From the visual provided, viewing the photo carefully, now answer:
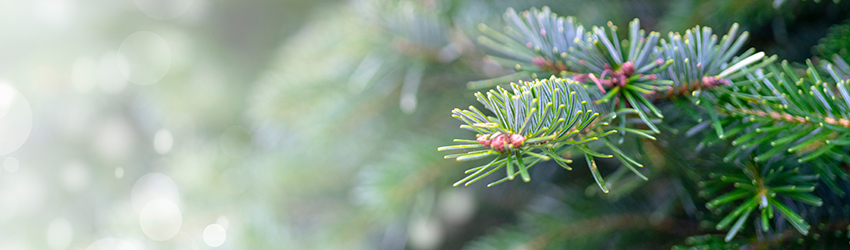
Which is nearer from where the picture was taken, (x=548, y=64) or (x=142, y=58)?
(x=548, y=64)

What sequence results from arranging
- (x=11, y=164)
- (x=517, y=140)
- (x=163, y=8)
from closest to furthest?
(x=517, y=140)
(x=11, y=164)
(x=163, y=8)

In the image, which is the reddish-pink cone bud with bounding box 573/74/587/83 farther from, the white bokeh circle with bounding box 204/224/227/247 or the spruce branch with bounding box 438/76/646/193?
the white bokeh circle with bounding box 204/224/227/247

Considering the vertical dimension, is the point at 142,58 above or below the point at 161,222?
above

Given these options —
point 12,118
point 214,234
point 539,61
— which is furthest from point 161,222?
point 539,61

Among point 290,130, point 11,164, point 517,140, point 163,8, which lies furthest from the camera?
point 163,8

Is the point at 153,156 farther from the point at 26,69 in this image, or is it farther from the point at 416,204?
the point at 416,204

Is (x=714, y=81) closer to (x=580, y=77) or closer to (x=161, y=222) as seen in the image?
(x=580, y=77)

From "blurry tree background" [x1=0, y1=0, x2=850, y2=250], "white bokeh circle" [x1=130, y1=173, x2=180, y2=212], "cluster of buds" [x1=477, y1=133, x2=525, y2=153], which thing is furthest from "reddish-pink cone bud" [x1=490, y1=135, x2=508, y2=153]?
"white bokeh circle" [x1=130, y1=173, x2=180, y2=212]
